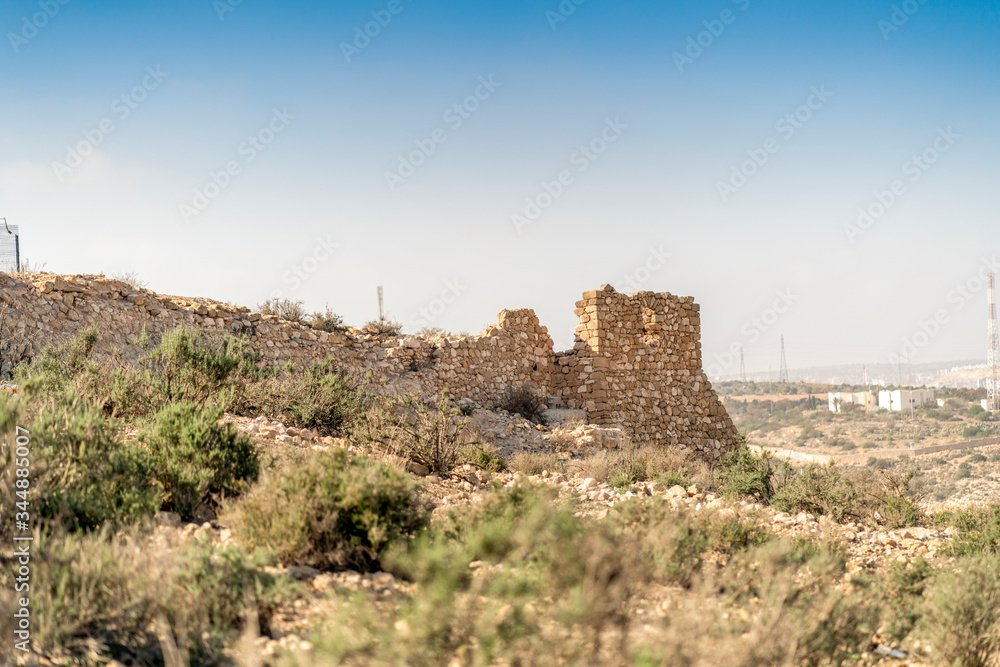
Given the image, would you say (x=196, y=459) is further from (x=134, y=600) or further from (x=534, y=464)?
(x=534, y=464)

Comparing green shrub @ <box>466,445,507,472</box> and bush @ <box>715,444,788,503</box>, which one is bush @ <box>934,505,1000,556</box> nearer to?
bush @ <box>715,444,788,503</box>

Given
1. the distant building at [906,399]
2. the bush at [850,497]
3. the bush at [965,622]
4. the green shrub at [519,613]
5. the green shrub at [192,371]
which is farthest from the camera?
the distant building at [906,399]

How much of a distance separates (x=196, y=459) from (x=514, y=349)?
28.9 feet

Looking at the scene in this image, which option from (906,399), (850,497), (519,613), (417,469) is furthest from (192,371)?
(906,399)

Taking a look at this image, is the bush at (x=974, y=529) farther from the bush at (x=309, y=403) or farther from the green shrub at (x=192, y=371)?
the green shrub at (x=192, y=371)

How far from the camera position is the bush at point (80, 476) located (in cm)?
354

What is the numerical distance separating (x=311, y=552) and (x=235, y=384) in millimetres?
4398

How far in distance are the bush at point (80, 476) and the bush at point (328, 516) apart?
62 cm

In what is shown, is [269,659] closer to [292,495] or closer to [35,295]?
[292,495]

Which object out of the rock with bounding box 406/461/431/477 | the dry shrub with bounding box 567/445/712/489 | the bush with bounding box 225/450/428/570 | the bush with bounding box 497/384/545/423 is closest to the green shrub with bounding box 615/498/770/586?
the bush with bounding box 225/450/428/570

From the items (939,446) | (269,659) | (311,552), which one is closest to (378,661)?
(269,659)

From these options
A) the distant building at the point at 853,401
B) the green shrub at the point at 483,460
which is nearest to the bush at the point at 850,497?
the green shrub at the point at 483,460

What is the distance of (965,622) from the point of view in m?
3.71

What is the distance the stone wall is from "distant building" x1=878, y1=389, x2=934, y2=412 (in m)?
34.7
